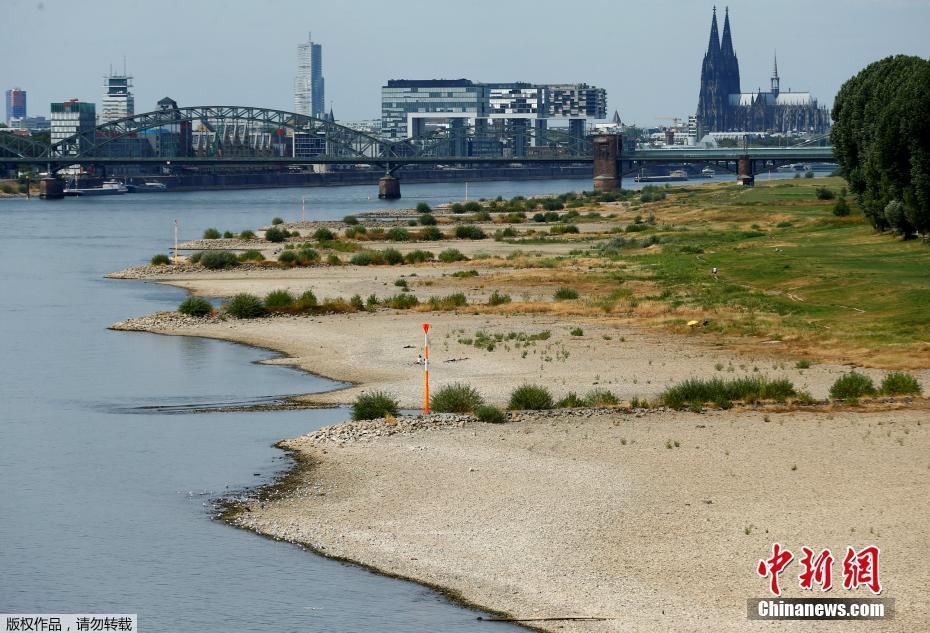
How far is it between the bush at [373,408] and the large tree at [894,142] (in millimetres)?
41896

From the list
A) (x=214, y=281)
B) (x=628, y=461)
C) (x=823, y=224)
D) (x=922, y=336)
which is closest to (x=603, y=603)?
(x=628, y=461)

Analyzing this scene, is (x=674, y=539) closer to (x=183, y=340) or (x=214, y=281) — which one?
(x=183, y=340)

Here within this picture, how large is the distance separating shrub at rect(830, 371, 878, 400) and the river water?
1196 centimetres

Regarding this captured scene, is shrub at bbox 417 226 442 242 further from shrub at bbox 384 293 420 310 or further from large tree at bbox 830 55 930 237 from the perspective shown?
shrub at bbox 384 293 420 310

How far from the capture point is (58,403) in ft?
133

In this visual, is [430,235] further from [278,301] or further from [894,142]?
[278,301]

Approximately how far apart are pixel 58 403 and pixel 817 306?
2644 centimetres

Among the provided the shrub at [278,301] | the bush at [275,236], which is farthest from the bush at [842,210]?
the shrub at [278,301]

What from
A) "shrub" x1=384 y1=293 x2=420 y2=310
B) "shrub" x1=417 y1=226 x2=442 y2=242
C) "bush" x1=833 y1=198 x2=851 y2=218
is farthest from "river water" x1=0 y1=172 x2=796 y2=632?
"bush" x1=833 y1=198 x2=851 y2=218

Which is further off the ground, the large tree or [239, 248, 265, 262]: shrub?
the large tree

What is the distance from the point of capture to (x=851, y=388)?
36406 millimetres

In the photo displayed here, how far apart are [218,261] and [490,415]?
51770 millimetres

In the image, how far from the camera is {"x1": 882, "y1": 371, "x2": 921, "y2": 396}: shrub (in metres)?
36.5

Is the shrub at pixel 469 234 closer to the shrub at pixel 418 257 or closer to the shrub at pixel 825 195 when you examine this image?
the shrub at pixel 418 257
